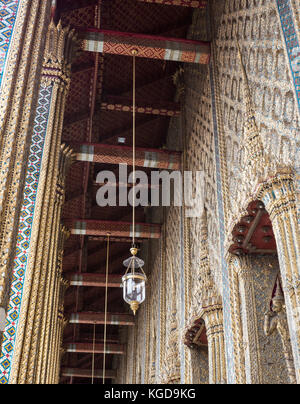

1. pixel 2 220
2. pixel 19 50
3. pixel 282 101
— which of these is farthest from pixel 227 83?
pixel 2 220

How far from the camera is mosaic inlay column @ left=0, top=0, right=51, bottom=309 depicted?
4109 millimetres

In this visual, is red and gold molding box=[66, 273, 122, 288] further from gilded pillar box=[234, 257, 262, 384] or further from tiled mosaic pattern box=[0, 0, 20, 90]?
tiled mosaic pattern box=[0, 0, 20, 90]

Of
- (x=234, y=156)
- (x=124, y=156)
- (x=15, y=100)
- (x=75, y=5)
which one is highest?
(x=75, y=5)

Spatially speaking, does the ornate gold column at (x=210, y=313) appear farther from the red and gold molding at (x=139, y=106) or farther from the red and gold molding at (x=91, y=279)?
the red and gold molding at (x=91, y=279)

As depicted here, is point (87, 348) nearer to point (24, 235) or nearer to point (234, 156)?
point (24, 235)

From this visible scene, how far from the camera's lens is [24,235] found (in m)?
7.27

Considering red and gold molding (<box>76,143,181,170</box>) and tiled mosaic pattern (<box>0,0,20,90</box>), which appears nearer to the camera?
tiled mosaic pattern (<box>0,0,20,90</box>)

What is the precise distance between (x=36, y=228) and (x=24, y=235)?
27cm

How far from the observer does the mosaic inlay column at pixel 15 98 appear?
411 centimetres

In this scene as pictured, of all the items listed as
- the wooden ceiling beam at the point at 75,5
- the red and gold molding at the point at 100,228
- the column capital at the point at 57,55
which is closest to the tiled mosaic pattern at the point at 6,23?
the column capital at the point at 57,55

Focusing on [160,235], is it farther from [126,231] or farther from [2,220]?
[2,220]

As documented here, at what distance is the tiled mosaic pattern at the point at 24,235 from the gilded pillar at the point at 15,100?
8.34 feet

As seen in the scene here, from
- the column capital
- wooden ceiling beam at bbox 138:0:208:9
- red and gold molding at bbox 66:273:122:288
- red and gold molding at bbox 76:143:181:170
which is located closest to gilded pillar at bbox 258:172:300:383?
the column capital

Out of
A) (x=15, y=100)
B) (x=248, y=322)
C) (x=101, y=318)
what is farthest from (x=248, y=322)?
(x=101, y=318)
